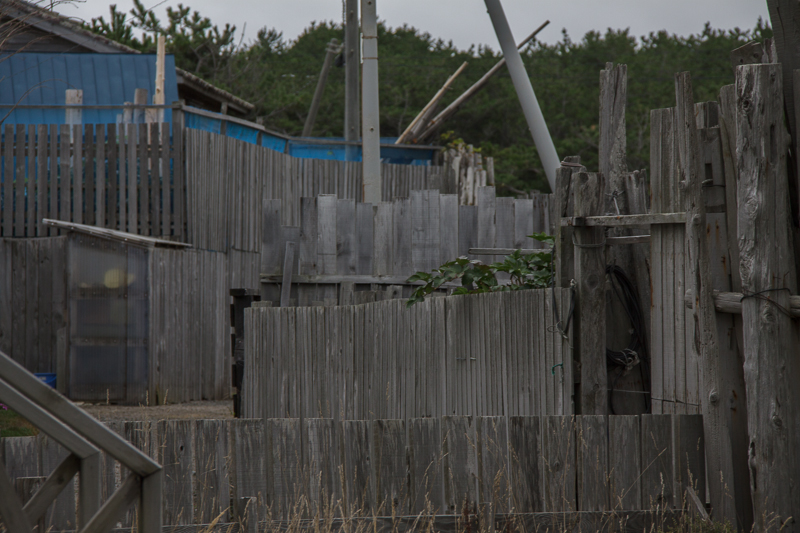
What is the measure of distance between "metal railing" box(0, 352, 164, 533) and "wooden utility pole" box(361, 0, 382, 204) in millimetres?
8545

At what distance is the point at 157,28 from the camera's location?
2947cm

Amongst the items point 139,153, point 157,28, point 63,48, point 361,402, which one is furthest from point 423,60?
point 361,402

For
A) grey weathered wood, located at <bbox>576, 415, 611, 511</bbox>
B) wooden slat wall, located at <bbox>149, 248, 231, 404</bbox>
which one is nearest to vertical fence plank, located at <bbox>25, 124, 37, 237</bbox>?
wooden slat wall, located at <bbox>149, 248, 231, 404</bbox>

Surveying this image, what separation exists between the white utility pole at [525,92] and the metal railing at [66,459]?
763 centimetres

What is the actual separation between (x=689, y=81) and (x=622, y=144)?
1395 mm

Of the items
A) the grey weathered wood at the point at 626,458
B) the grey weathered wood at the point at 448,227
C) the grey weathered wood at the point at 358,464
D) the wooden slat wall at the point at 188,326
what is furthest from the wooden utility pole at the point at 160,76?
the grey weathered wood at the point at 626,458

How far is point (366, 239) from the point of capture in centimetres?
848

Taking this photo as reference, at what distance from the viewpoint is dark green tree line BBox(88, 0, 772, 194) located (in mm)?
28875

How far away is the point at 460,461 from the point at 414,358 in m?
2.68

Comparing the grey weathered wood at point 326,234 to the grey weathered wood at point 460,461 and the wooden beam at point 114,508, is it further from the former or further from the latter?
the wooden beam at point 114,508

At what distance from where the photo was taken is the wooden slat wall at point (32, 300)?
1183cm

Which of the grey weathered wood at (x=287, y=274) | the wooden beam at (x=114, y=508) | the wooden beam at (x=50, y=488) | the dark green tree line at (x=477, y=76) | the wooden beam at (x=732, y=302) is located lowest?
the wooden beam at (x=114, y=508)

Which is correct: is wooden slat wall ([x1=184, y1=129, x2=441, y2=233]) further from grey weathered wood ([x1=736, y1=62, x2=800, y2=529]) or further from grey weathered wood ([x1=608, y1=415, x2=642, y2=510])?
grey weathered wood ([x1=736, y1=62, x2=800, y2=529])

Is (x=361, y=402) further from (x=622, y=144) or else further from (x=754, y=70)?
(x=754, y=70)
